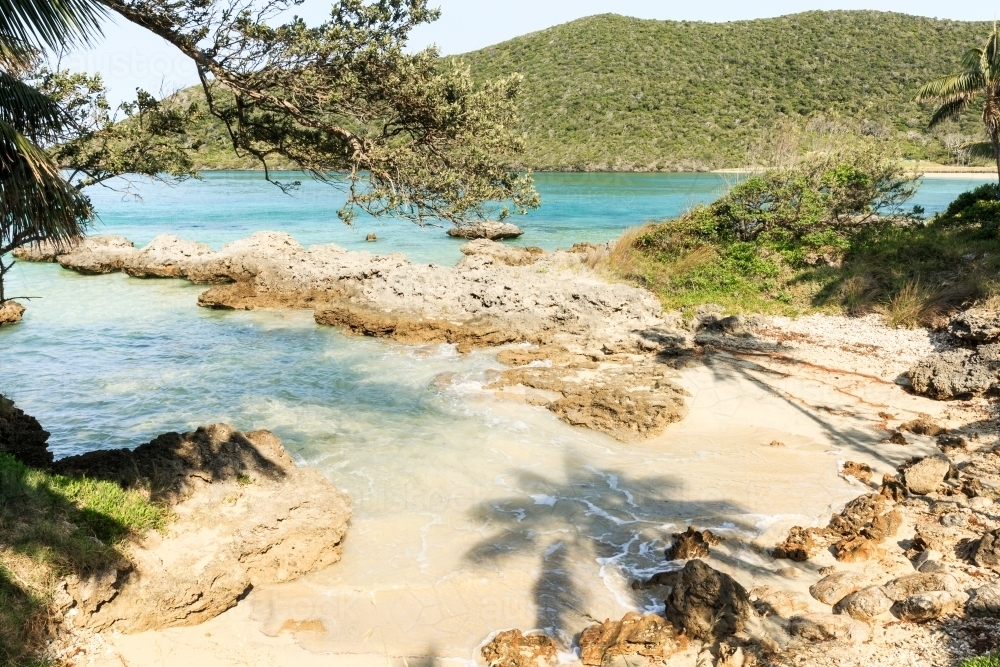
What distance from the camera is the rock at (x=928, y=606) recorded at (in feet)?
15.6

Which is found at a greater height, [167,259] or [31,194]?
[31,194]

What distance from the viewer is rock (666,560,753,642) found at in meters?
5.00

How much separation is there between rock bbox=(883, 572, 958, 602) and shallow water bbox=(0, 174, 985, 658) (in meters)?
1.22

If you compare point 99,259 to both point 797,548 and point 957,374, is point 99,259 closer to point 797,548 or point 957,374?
point 797,548

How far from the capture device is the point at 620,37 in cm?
8862

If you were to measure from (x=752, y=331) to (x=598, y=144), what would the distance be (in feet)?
212

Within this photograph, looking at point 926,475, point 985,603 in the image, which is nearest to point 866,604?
point 985,603

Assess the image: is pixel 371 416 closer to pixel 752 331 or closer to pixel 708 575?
pixel 708 575

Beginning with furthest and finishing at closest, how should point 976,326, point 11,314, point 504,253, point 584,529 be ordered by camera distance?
point 504,253, point 11,314, point 976,326, point 584,529

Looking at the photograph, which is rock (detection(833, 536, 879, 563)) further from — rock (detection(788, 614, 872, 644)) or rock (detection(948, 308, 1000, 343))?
rock (detection(948, 308, 1000, 343))

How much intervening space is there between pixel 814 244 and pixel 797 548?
12.3 m

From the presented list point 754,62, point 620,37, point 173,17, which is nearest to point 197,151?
point 173,17

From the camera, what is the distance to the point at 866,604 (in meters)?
5.05

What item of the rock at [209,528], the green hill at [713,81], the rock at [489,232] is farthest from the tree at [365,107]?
the green hill at [713,81]
